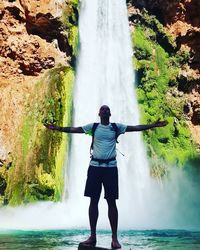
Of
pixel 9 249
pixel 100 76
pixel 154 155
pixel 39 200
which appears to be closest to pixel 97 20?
pixel 100 76

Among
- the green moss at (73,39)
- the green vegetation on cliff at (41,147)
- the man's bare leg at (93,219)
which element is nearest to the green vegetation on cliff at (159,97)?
the green moss at (73,39)

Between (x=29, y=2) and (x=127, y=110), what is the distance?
24.6 feet

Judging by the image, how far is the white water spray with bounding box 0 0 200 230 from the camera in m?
17.5

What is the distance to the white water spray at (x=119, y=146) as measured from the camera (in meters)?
17.5

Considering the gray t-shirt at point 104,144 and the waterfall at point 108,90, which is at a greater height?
the waterfall at point 108,90

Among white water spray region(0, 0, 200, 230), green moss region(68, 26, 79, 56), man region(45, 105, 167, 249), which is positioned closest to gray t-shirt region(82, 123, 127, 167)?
man region(45, 105, 167, 249)

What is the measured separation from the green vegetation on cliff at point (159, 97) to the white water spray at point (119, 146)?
113 cm

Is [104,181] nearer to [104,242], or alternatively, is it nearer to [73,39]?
[104,242]

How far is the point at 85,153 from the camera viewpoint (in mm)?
20781

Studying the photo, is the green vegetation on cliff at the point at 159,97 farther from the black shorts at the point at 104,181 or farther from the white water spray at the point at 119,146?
the black shorts at the point at 104,181

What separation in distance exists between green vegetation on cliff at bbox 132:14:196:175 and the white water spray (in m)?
1.13

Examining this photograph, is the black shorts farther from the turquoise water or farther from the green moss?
the green moss

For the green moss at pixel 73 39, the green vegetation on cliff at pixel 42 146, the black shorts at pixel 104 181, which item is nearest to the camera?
the black shorts at pixel 104 181

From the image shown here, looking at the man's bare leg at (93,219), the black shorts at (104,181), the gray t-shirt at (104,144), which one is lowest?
the man's bare leg at (93,219)
